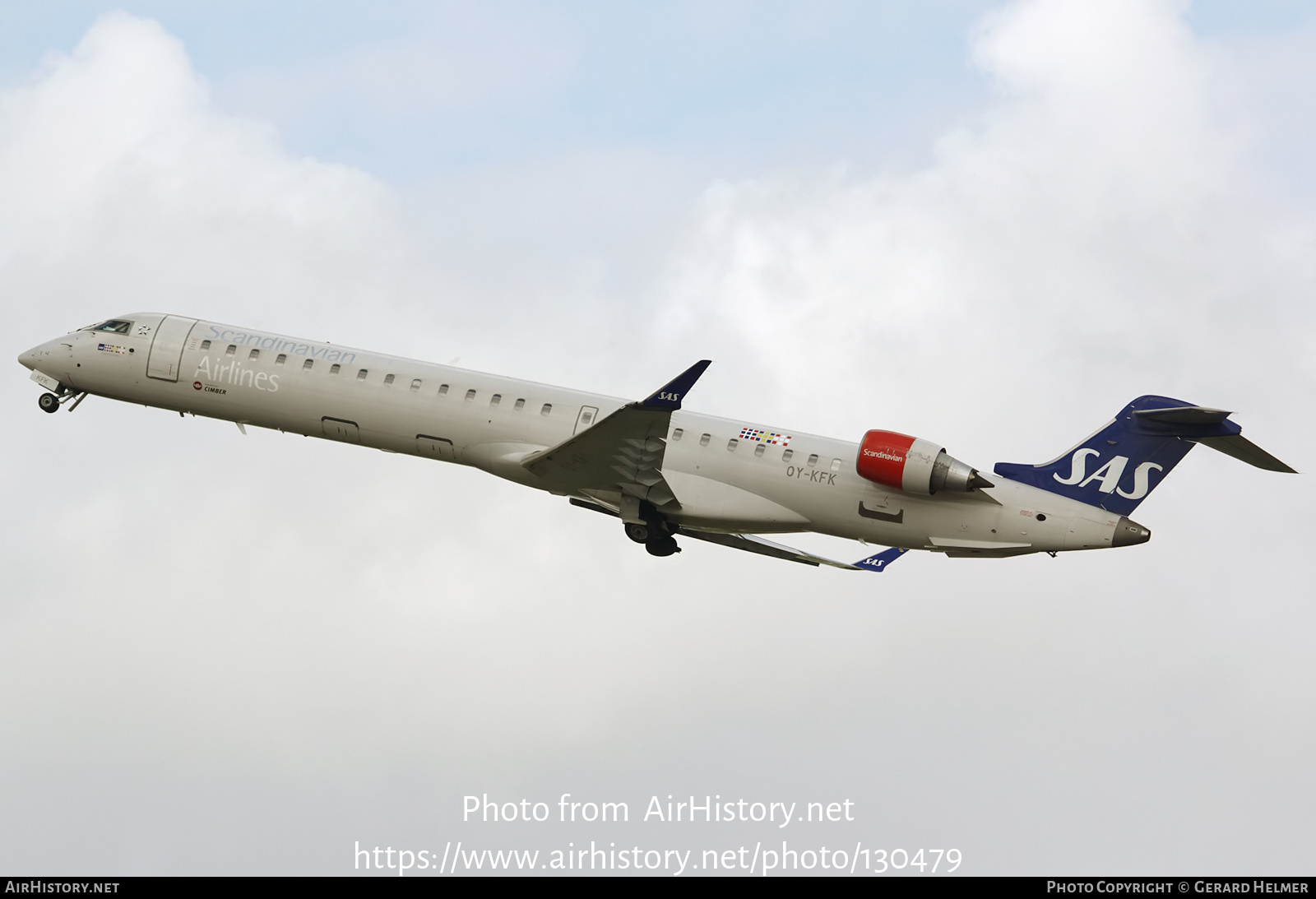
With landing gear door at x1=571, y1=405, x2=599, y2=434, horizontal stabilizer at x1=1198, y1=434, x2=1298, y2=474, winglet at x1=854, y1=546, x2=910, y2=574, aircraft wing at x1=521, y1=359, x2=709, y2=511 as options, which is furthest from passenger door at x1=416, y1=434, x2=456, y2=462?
horizontal stabilizer at x1=1198, y1=434, x2=1298, y2=474

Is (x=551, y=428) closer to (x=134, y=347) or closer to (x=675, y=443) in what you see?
(x=675, y=443)

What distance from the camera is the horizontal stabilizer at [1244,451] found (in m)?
27.5

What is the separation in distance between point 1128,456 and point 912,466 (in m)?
4.60

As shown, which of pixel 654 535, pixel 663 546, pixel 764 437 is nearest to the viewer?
pixel 764 437

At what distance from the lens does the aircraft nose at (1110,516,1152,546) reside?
2867cm

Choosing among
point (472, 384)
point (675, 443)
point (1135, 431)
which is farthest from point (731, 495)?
point (1135, 431)

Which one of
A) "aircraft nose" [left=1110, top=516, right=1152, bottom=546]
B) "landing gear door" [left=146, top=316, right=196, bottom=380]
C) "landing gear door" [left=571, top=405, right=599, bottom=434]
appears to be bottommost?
"aircraft nose" [left=1110, top=516, right=1152, bottom=546]

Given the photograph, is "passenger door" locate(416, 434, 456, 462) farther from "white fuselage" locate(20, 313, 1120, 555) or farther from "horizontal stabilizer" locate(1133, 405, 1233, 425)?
"horizontal stabilizer" locate(1133, 405, 1233, 425)

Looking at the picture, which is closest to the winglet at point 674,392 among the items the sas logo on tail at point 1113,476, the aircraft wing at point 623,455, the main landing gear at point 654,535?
the aircraft wing at point 623,455

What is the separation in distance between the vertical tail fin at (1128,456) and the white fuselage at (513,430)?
37cm

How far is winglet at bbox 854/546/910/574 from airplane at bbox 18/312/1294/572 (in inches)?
94.9

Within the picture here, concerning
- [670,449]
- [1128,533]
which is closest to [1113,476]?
[1128,533]

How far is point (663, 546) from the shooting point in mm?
31016

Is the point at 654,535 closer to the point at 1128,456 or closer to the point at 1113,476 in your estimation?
the point at 1113,476
